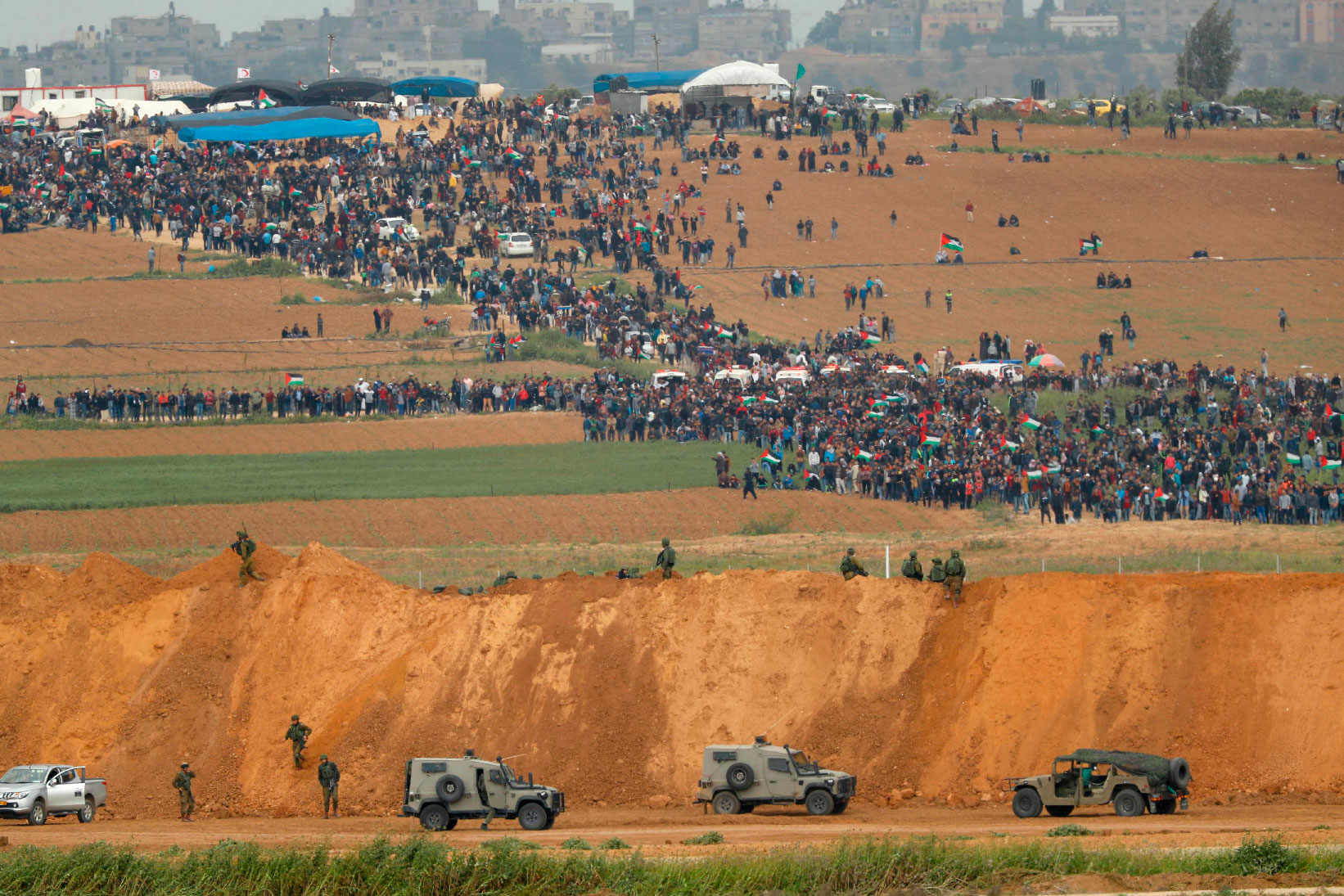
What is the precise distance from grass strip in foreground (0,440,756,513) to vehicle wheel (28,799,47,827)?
21.2 meters

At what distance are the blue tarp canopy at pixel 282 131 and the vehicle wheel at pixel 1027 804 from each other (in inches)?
2364

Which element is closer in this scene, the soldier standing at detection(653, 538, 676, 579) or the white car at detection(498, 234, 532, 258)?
the soldier standing at detection(653, 538, 676, 579)

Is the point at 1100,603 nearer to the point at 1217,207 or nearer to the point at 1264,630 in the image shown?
the point at 1264,630

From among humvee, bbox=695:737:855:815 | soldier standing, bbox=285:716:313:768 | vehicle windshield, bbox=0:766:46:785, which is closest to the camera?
humvee, bbox=695:737:855:815

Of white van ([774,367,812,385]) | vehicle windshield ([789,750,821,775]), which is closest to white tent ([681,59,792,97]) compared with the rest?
white van ([774,367,812,385])

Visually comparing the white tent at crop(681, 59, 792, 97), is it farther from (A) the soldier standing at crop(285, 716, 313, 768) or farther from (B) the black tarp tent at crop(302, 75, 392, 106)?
(A) the soldier standing at crop(285, 716, 313, 768)

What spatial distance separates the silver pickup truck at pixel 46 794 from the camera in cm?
2533

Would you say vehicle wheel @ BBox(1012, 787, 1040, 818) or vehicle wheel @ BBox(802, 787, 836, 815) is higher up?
vehicle wheel @ BBox(1012, 787, 1040, 818)

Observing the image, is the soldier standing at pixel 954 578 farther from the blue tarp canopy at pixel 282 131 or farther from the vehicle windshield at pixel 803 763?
the blue tarp canopy at pixel 282 131

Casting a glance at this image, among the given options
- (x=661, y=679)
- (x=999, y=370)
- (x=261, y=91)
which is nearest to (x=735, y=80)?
(x=261, y=91)

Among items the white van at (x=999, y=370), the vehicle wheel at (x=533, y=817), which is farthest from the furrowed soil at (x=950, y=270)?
the vehicle wheel at (x=533, y=817)

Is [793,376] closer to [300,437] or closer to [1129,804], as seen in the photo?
[300,437]

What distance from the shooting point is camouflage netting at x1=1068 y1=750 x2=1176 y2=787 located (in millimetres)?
23266

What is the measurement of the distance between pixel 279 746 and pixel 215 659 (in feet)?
9.00
